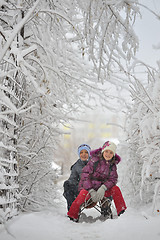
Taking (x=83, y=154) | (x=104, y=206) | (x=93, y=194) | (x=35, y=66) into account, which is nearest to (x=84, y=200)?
(x=93, y=194)

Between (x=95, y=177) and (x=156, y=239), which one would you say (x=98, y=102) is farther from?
(x=156, y=239)

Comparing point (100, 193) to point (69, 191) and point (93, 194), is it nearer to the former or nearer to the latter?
point (93, 194)

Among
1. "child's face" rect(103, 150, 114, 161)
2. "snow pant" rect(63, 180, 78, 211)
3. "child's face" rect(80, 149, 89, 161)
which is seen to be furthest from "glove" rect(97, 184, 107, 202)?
"child's face" rect(80, 149, 89, 161)

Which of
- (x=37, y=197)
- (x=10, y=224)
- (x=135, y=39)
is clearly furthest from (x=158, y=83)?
(x=37, y=197)

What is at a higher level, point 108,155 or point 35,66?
point 35,66

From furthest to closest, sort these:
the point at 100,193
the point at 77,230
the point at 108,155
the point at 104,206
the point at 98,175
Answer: the point at 108,155 < the point at 98,175 < the point at 104,206 < the point at 100,193 < the point at 77,230

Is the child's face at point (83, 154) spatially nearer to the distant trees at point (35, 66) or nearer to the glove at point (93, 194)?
the distant trees at point (35, 66)

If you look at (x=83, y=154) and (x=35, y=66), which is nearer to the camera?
(x=35, y=66)

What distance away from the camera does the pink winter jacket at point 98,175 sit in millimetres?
3600

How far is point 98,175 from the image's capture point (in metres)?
3.74

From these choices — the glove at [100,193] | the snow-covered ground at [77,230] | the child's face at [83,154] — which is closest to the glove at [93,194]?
the glove at [100,193]

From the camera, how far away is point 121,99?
527cm

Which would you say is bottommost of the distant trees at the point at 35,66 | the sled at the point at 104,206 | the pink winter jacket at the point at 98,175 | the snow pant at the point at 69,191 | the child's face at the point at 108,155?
the sled at the point at 104,206

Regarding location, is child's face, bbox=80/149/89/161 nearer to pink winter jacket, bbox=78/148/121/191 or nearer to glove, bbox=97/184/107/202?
pink winter jacket, bbox=78/148/121/191
